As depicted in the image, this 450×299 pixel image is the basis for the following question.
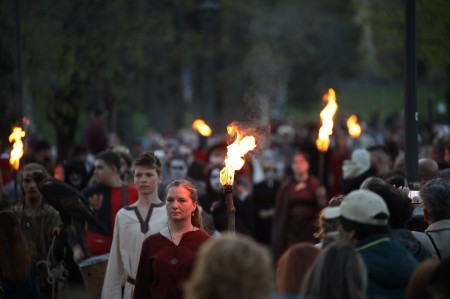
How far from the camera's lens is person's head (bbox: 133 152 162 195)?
945 cm

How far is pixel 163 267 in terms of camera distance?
7855 millimetres

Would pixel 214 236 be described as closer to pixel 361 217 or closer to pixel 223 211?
pixel 223 211

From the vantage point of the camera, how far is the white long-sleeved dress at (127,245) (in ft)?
29.8

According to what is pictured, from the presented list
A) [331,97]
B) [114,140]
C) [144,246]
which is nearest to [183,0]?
[114,140]

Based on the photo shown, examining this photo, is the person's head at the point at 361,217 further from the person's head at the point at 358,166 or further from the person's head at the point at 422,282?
the person's head at the point at 358,166

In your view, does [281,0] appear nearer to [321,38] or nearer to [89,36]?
[321,38]

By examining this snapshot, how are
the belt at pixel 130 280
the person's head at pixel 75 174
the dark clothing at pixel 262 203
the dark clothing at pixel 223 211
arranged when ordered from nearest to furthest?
the belt at pixel 130 280 < the dark clothing at pixel 223 211 < the person's head at pixel 75 174 < the dark clothing at pixel 262 203

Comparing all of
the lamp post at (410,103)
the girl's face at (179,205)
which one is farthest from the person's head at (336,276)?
the lamp post at (410,103)

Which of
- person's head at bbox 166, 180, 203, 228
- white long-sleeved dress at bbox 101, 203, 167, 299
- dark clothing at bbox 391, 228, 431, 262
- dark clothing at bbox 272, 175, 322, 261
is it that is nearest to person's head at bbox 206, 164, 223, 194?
dark clothing at bbox 272, 175, 322, 261

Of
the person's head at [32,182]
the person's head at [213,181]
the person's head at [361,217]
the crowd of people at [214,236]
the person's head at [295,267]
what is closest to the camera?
the crowd of people at [214,236]

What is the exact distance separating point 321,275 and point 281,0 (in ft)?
118

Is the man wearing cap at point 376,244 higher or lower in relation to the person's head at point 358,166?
lower

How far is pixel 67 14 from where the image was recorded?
21.3 m

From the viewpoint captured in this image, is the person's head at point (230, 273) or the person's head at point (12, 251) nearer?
the person's head at point (230, 273)
